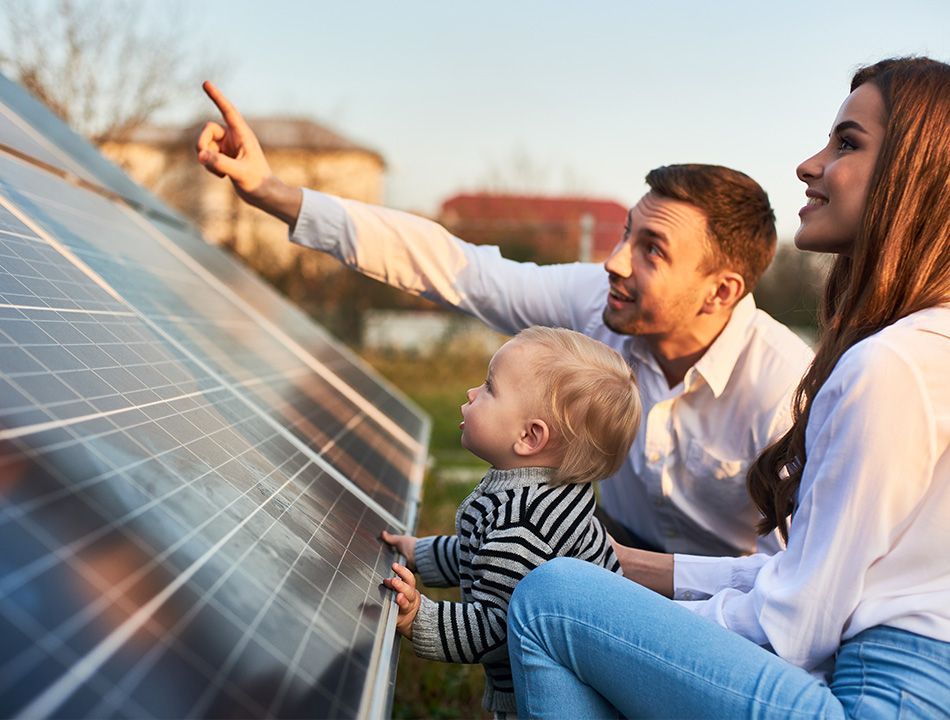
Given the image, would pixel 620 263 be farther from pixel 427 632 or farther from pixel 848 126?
pixel 427 632

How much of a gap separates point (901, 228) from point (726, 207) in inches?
59.1

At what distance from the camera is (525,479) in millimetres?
2379

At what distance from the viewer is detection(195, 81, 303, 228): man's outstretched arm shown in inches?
131

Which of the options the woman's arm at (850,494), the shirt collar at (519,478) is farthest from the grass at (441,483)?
the woman's arm at (850,494)

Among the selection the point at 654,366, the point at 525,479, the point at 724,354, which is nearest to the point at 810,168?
the point at 724,354

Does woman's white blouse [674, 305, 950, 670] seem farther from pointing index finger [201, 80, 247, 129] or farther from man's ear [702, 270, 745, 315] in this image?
pointing index finger [201, 80, 247, 129]

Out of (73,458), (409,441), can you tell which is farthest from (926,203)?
(409,441)

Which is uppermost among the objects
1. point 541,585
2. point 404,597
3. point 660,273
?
point 660,273

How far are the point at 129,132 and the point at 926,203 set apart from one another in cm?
1286

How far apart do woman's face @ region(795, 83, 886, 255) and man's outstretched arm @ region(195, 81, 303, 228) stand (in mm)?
1876

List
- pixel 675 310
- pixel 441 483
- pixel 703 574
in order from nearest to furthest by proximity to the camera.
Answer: pixel 703 574 < pixel 675 310 < pixel 441 483

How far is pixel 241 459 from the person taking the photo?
2.05 m

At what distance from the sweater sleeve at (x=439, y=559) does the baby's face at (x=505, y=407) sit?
29 cm

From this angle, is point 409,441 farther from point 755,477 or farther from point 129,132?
point 129,132
